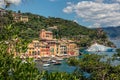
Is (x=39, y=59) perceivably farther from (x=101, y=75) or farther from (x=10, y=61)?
(x=10, y=61)

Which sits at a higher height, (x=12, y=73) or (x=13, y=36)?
(x=13, y=36)

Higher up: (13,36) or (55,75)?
(13,36)

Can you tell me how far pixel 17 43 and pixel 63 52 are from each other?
138 meters

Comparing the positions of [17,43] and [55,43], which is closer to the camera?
[17,43]

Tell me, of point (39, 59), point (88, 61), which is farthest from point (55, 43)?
point (88, 61)

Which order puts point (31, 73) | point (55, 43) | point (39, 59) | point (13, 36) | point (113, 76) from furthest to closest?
point (55, 43)
point (39, 59)
point (113, 76)
point (13, 36)
point (31, 73)

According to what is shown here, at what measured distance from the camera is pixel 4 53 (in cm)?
1434

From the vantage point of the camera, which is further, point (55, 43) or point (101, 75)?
point (55, 43)

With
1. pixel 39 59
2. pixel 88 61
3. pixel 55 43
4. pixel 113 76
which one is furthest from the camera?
pixel 55 43

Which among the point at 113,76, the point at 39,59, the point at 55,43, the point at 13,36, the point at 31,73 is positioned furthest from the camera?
the point at 55,43

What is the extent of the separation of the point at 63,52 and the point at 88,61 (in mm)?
118173

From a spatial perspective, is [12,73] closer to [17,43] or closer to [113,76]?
[17,43]

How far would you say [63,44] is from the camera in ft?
497

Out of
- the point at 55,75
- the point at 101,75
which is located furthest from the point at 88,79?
the point at 55,75
